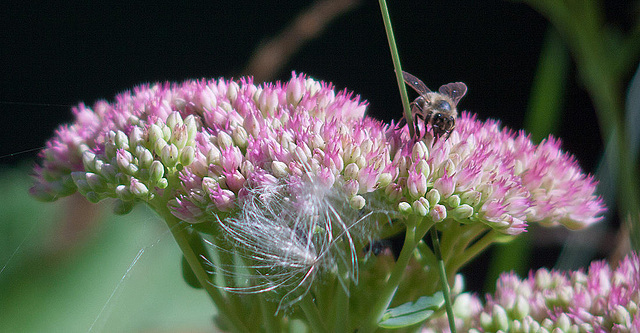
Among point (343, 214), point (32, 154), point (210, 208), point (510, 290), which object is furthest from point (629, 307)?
point (32, 154)

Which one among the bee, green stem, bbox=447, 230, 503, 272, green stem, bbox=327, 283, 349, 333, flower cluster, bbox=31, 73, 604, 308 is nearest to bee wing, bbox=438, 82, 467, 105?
the bee

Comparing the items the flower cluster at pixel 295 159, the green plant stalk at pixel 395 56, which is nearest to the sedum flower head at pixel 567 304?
the flower cluster at pixel 295 159

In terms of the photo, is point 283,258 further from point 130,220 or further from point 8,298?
point 8,298

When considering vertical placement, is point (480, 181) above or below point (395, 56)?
below

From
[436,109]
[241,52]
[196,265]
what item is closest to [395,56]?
[436,109]

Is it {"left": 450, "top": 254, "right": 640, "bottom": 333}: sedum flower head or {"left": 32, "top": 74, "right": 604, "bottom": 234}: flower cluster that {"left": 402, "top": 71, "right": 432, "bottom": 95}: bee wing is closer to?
{"left": 32, "top": 74, "right": 604, "bottom": 234}: flower cluster

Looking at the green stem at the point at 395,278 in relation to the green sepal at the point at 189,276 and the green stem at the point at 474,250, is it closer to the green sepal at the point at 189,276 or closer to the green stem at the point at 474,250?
the green stem at the point at 474,250

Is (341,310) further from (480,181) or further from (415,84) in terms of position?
(415,84)
